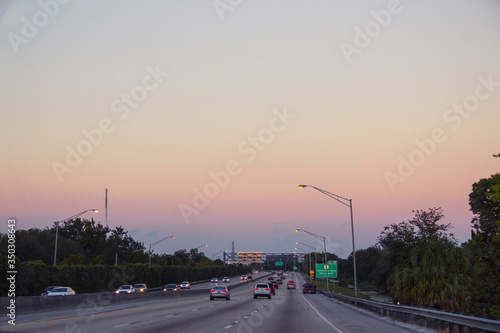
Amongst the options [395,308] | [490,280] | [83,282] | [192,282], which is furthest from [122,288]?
[192,282]

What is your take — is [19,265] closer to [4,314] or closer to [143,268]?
[4,314]

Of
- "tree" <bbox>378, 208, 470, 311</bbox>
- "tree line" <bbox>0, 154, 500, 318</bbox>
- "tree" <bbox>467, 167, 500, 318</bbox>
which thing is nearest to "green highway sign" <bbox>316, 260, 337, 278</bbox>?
"tree line" <bbox>0, 154, 500, 318</bbox>

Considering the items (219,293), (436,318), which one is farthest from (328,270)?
(436,318)

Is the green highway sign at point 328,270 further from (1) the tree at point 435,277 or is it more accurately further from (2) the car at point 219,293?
(1) the tree at point 435,277

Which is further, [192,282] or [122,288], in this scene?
[192,282]

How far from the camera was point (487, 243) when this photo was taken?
827 inches

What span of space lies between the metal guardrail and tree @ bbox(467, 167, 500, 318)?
1.36 m

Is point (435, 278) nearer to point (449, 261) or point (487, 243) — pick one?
point (449, 261)

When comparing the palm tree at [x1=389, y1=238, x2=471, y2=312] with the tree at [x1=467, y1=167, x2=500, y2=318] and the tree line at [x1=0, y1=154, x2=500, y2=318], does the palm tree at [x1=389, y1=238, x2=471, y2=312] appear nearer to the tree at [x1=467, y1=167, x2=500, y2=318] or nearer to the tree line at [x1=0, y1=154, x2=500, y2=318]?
the tree line at [x1=0, y1=154, x2=500, y2=318]

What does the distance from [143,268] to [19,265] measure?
40332 mm

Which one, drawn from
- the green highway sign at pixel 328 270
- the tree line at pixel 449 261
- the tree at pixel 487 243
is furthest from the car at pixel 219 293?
the green highway sign at pixel 328 270

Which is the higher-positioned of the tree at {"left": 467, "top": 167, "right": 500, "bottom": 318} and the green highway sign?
the tree at {"left": 467, "top": 167, "right": 500, "bottom": 318}

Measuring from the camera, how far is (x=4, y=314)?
26.4 meters

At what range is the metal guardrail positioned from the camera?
14672mm
